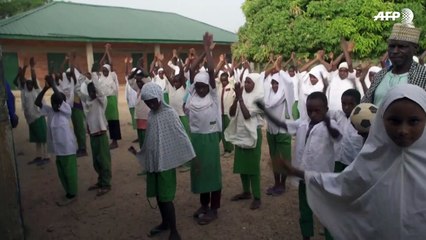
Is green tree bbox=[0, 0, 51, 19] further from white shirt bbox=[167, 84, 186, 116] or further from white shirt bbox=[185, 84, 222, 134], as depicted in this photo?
white shirt bbox=[185, 84, 222, 134]

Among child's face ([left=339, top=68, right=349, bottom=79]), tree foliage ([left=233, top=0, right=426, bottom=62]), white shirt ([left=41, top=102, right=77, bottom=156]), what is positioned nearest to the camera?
white shirt ([left=41, top=102, right=77, bottom=156])

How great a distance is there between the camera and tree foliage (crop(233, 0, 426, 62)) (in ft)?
46.9

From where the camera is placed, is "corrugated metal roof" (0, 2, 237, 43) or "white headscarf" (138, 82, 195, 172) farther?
"corrugated metal roof" (0, 2, 237, 43)

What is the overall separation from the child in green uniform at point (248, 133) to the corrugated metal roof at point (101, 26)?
1665 centimetres

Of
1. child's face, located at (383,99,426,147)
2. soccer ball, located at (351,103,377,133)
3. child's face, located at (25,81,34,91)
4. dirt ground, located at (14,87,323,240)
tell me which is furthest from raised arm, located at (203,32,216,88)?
child's face, located at (25,81,34,91)

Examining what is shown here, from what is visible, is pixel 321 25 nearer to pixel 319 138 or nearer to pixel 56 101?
pixel 56 101

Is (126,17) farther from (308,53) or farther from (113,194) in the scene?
(113,194)

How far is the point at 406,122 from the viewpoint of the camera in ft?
5.53

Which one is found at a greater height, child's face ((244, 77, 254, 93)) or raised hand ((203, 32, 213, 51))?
raised hand ((203, 32, 213, 51))

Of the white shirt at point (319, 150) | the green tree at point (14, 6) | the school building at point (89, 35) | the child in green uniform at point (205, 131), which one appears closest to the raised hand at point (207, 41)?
the child in green uniform at point (205, 131)

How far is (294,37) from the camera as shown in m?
15.2

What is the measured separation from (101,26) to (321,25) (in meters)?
13.7

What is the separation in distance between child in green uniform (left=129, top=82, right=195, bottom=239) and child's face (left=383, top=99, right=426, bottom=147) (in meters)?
2.49

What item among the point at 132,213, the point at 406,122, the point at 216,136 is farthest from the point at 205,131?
the point at 406,122
